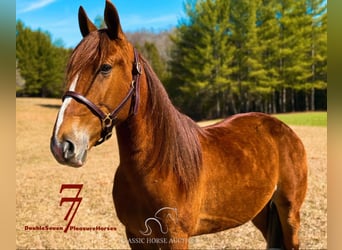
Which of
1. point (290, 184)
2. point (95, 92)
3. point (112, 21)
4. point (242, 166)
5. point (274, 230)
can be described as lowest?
point (274, 230)

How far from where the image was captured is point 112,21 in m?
1.41

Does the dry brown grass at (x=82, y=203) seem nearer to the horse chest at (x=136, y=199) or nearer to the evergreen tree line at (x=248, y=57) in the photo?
the evergreen tree line at (x=248, y=57)

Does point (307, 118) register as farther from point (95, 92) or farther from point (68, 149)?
point (68, 149)

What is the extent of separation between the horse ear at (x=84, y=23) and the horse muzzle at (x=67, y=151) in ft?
1.80

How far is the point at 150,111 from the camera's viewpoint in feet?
5.32

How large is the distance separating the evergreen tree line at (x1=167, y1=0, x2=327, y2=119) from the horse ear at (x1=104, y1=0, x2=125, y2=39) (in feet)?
4.41

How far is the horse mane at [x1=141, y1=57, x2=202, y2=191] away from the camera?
5.33ft

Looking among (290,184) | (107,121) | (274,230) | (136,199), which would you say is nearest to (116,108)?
(107,121)

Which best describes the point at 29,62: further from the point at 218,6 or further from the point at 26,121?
the point at 218,6

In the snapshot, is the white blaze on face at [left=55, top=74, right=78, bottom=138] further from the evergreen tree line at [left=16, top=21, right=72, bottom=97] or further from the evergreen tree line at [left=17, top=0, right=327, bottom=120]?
the evergreen tree line at [left=17, top=0, right=327, bottom=120]

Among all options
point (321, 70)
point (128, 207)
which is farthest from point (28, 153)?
point (321, 70)

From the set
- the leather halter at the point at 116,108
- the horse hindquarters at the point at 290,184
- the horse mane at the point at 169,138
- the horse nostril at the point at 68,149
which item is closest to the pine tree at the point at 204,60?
the horse hindquarters at the point at 290,184

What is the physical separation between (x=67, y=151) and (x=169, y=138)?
0.54m

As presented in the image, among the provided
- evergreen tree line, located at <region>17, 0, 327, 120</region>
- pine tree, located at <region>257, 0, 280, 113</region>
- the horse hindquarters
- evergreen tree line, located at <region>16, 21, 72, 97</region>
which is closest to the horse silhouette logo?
the horse hindquarters
